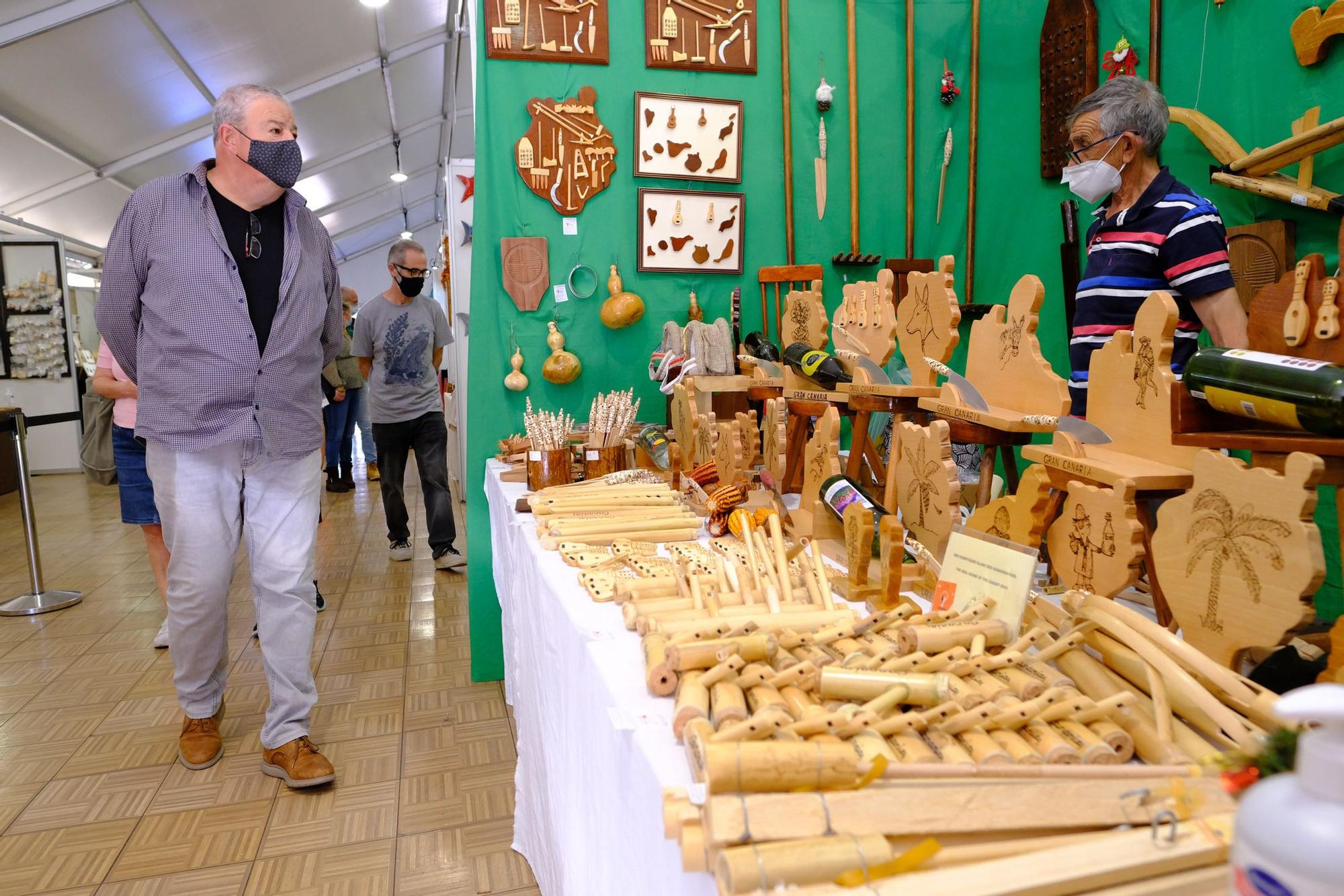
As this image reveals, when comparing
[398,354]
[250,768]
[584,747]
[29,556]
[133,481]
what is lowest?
[250,768]

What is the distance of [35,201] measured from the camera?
874 centimetres

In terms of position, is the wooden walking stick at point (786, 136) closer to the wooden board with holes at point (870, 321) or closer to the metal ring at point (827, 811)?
the wooden board with holes at point (870, 321)

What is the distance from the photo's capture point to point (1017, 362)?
1625 mm

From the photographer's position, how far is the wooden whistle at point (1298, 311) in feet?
3.65

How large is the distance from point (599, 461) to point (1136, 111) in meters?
1.77

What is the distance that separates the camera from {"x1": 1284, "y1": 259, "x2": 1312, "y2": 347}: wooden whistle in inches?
43.8

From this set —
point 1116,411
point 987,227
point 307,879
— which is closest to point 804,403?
point 1116,411

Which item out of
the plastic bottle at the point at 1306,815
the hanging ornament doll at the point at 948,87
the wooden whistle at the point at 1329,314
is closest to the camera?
the plastic bottle at the point at 1306,815

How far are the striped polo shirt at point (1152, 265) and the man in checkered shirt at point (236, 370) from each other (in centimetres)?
205

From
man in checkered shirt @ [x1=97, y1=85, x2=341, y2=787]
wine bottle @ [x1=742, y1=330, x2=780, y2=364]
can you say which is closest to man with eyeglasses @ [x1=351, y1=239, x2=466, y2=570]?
man in checkered shirt @ [x1=97, y1=85, x2=341, y2=787]

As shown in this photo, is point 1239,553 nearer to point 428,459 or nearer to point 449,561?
point 428,459

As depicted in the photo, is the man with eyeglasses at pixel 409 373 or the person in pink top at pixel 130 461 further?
the man with eyeglasses at pixel 409 373

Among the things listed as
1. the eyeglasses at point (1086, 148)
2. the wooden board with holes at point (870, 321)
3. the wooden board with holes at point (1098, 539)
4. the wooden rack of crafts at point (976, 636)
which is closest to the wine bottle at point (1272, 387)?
the wooden rack of crafts at point (976, 636)

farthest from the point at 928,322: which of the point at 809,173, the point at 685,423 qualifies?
the point at 809,173
